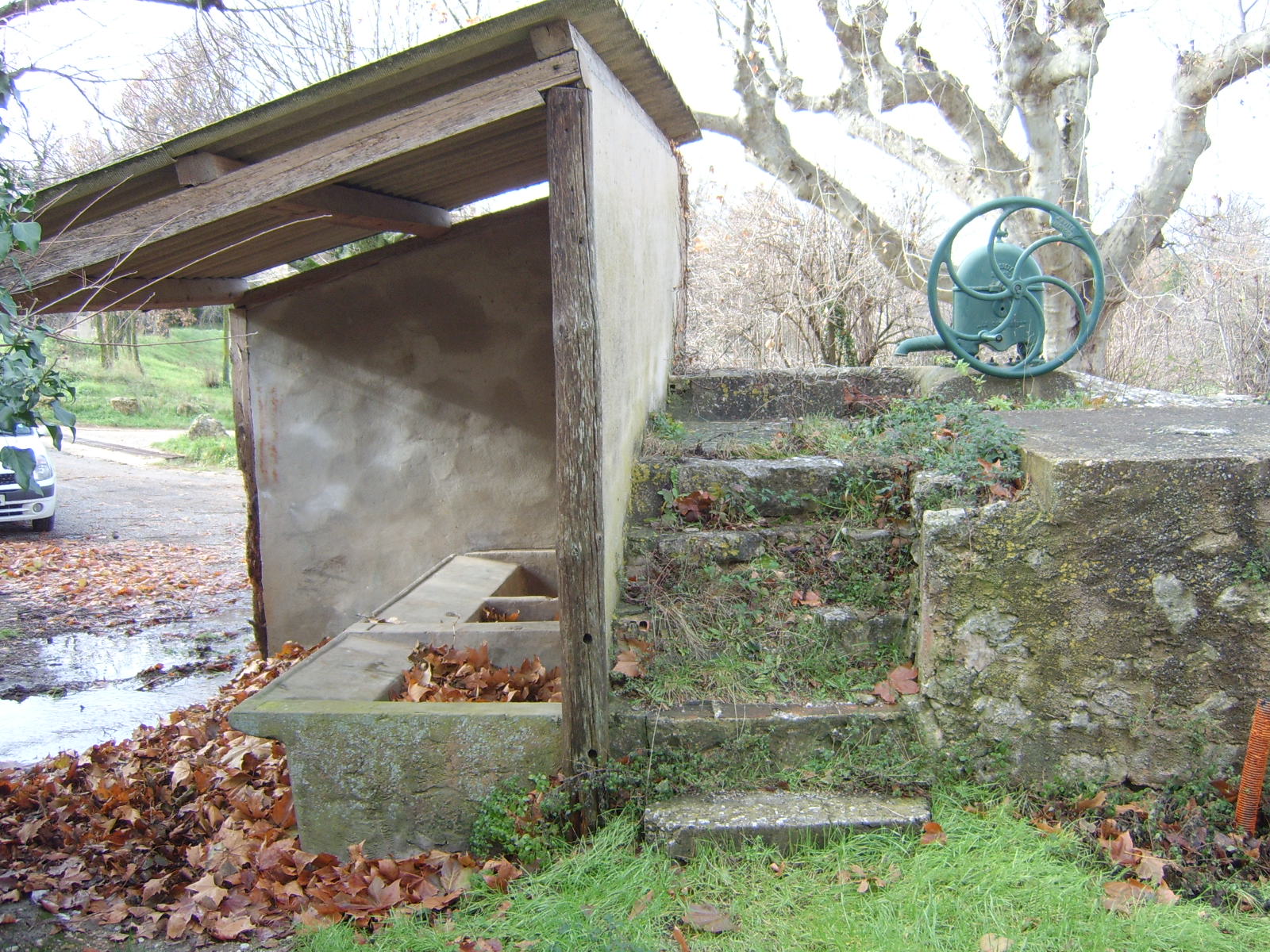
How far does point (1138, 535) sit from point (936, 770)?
1.18 m

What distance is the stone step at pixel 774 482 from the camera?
4613 millimetres

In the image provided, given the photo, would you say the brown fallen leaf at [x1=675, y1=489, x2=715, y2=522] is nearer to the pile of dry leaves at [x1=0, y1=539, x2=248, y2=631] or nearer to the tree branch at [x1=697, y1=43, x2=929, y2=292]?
the pile of dry leaves at [x1=0, y1=539, x2=248, y2=631]

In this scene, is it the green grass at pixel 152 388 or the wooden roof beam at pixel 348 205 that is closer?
the wooden roof beam at pixel 348 205

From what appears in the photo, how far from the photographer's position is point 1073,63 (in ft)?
30.3

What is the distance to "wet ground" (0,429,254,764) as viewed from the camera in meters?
5.87

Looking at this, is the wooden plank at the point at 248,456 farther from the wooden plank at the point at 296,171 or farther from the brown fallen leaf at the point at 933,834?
the brown fallen leaf at the point at 933,834

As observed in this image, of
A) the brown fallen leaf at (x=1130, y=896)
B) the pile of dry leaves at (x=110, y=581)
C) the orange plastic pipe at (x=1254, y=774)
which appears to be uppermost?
the orange plastic pipe at (x=1254, y=774)

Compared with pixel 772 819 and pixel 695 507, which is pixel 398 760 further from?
pixel 695 507

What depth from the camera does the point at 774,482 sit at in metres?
4.66

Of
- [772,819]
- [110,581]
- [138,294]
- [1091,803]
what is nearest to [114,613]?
[110,581]

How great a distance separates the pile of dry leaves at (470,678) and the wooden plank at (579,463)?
0.71 m

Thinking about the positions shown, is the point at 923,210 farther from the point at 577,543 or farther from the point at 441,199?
the point at 577,543

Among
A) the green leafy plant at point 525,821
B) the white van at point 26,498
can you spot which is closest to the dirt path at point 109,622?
the white van at point 26,498

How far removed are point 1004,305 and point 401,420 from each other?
13.9ft
